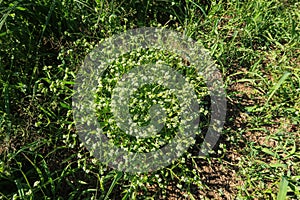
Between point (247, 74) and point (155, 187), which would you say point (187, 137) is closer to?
point (155, 187)

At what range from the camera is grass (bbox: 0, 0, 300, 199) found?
7.68ft

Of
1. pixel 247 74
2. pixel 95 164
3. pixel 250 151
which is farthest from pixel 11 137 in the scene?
pixel 247 74

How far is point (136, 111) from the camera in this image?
7.89 feet

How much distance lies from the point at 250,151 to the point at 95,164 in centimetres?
129

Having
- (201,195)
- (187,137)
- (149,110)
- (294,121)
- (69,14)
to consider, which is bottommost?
(201,195)

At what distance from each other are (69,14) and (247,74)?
1.80 meters

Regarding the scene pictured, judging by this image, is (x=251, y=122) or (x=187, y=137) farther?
(x=251, y=122)

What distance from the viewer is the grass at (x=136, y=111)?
2.34 m

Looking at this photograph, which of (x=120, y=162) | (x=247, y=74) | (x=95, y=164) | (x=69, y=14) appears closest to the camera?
(x=120, y=162)

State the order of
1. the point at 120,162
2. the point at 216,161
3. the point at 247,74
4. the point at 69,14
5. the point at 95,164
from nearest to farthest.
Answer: the point at 120,162
the point at 95,164
the point at 216,161
the point at 69,14
the point at 247,74

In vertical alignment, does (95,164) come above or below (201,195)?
above

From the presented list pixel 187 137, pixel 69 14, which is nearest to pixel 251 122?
pixel 187 137

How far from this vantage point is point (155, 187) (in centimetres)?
247

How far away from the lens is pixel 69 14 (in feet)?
9.44
